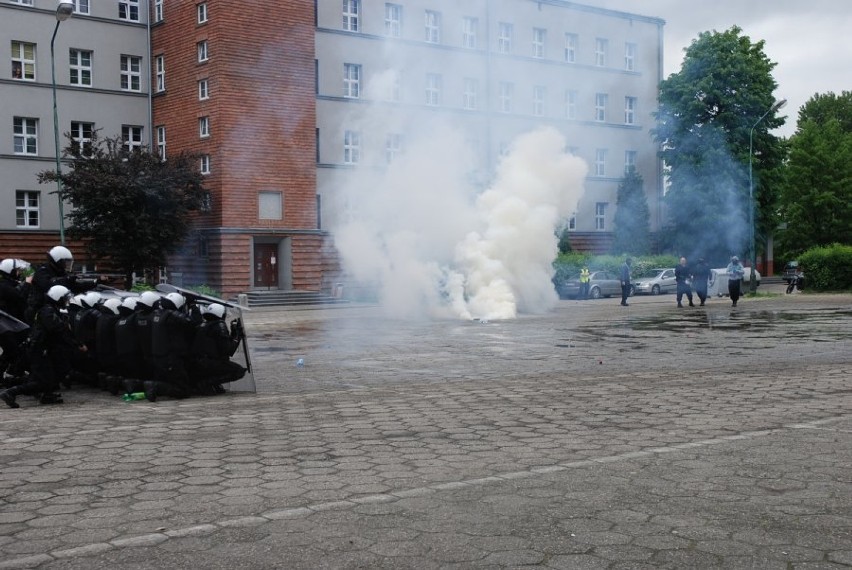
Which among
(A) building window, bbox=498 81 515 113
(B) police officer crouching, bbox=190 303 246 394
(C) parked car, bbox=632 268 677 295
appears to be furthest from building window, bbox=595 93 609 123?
(C) parked car, bbox=632 268 677 295

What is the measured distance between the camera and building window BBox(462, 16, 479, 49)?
64.4 feet

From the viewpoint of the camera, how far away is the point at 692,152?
3991 cm

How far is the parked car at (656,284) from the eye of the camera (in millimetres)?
46844

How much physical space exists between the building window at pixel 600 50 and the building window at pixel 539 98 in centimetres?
258

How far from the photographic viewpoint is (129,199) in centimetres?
3494

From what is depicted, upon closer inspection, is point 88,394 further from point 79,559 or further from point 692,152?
point 692,152

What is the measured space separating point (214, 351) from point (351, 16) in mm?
13885

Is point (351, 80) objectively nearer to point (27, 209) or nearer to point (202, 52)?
point (202, 52)

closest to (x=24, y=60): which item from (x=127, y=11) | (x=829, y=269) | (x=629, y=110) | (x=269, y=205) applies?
(x=127, y=11)

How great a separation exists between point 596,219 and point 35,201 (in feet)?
94.3

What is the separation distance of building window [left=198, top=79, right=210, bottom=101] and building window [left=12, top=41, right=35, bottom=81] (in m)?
15.7

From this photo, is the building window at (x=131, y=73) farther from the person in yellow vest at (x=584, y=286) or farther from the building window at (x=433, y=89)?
the building window at (x=433, y=89)

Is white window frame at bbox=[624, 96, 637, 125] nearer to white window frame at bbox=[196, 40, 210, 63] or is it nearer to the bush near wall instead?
white window frame at bbox=[196, 40, 210, 63]

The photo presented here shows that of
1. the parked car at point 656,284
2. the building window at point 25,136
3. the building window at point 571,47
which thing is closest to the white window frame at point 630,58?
the building window at point 571,47
